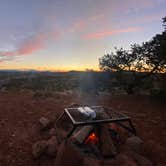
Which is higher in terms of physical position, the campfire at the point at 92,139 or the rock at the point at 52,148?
the campfire at the point at 92,139

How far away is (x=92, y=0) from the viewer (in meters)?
6.80

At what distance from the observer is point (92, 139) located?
10.3 ft

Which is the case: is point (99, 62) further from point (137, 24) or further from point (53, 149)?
point (53, 149)

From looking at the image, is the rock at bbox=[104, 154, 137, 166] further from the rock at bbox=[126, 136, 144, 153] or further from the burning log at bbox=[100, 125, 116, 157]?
the rock at bbox=[126, 136, 144, 153]

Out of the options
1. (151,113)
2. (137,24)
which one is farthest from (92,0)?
(151,113)

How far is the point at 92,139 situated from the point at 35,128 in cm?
204

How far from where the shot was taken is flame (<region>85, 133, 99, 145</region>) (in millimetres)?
3100

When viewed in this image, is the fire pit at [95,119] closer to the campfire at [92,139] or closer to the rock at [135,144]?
the campfire at [92,139]

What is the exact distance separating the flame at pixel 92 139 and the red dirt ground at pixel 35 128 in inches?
33.0

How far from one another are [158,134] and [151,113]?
1905 mm

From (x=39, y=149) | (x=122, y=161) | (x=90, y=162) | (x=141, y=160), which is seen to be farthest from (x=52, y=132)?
(x=141, y=160)

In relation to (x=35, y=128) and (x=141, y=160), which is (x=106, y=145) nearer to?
(x=141, y=160)

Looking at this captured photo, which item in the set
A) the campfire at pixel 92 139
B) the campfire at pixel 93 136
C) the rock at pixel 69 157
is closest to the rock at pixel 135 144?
the campfire at pixel 93 136

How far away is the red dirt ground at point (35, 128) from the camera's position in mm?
3062
